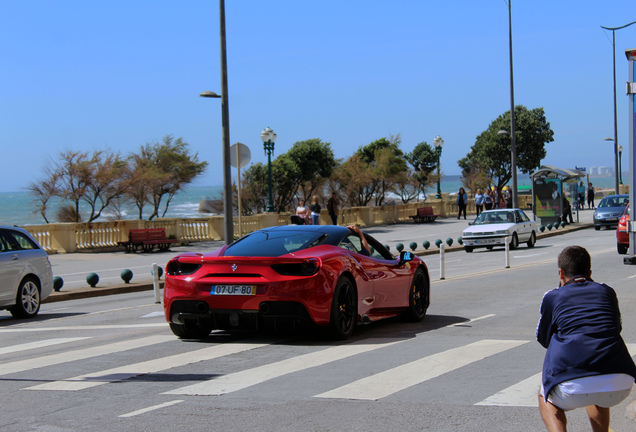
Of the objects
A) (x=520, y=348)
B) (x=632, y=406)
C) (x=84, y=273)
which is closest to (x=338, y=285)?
(x=520, y=348)

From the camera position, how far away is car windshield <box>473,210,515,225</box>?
30.2 m

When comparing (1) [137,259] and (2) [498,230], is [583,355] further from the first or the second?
(1) [137,259]

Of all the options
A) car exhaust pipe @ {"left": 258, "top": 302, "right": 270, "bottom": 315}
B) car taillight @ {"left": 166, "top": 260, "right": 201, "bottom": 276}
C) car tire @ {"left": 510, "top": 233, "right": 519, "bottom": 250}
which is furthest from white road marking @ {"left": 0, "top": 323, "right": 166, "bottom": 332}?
car tire @ {"left": 510, "top": 233, "right": 519, "bottom": 250}

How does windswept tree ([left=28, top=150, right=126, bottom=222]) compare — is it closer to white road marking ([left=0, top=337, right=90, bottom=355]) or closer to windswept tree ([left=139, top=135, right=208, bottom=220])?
windswept tree ([left=139, top=135, right=208, bottom=220])

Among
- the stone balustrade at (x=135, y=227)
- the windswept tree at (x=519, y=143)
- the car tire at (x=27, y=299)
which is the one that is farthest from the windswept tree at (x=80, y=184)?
the windswept tree at (x=519, y=143)

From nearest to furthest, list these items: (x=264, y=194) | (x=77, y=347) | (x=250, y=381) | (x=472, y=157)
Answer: (x=250, y=381) < (x=77, y=347) < (x=264, y=194) < (x=472, y=157)

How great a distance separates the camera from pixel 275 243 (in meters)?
9.97

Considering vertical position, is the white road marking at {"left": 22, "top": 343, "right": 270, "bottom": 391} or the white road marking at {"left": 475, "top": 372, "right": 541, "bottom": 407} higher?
the white road marking at {"left": 22, "top": 343, "right": 270, "bottom": 391}

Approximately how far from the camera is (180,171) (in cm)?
4062

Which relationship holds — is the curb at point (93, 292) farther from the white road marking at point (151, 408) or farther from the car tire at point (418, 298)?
the white road marking at point (151, 408)

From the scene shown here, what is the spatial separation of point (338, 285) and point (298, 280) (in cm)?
53

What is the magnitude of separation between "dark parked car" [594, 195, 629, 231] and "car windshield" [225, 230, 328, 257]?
30.6 m

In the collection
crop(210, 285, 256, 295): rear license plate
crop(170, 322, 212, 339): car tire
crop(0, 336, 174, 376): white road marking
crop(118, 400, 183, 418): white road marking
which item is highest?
crop(210, 285, 256, 295): rear license plate

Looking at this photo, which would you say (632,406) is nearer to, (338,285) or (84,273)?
(338,285)
